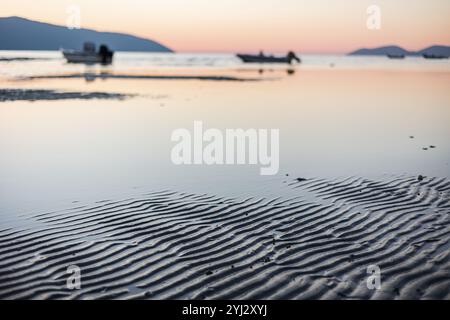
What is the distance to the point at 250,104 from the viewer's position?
26.5m

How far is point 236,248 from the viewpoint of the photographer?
22.9 ft

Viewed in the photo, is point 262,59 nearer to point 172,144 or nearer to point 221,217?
point 172,144

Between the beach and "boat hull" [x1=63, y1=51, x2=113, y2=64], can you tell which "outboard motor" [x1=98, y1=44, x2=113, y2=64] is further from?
the beach

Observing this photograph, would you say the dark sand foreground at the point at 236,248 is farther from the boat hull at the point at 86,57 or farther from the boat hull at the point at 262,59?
the boat hull at the point at 262,59

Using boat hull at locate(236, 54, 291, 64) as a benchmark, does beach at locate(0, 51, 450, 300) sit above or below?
below

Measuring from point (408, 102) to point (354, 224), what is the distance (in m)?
22.5

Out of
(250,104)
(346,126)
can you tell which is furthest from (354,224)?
(250,104)

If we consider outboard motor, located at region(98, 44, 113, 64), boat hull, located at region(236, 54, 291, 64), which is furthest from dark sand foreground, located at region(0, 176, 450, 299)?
boat hull, located at region(236, 54, 291, 64)

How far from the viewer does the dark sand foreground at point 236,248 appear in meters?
5.71

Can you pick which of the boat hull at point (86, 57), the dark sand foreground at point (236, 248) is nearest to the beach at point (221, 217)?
the dark sand foreground at point (236, 248)

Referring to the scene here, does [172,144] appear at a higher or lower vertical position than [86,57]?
lower

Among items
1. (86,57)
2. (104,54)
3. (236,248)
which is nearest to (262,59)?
(104,54)

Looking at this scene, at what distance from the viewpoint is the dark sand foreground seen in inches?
225
